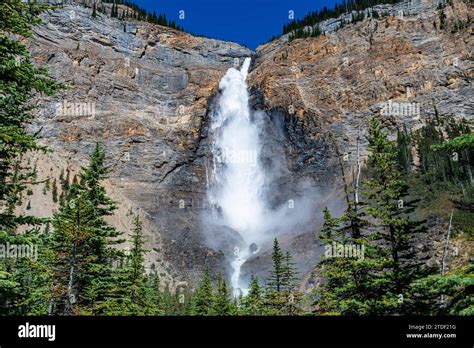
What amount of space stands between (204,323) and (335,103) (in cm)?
10251

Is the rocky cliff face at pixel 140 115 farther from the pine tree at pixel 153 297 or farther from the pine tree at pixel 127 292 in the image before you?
the pine tree at pixel 127 292

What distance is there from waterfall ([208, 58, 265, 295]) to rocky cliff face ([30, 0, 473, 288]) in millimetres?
3278

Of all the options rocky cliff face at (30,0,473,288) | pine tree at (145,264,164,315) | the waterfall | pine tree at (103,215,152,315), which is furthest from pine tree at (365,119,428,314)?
the waterfall

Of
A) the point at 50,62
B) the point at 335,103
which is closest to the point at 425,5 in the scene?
the point at 335,103

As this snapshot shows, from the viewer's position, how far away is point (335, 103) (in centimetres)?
10238

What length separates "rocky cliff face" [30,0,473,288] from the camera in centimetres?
9244

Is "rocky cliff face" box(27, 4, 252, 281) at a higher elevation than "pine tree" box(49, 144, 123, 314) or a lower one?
higher

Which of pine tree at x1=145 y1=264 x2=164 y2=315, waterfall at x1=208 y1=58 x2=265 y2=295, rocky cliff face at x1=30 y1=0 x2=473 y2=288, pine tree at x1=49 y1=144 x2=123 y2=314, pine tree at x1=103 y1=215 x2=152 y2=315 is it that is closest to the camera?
pine tree at x1=49 y1=144 x2=123 y2=314

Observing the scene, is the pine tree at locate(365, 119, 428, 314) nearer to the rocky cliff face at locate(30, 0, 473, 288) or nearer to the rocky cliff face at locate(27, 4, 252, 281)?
the rocky cliff face at locate(27, 4, 252, 281)

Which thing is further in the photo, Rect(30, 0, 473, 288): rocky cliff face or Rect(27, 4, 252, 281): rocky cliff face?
Rect(30, 0, 473, 288): rocky cliff face

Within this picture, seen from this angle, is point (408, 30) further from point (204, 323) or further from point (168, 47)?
point (204, 323)

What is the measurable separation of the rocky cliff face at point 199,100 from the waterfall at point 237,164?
328 centimetres

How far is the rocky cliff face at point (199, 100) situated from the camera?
92438 millimetres

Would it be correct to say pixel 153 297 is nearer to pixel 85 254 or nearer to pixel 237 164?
pixel 85 254
